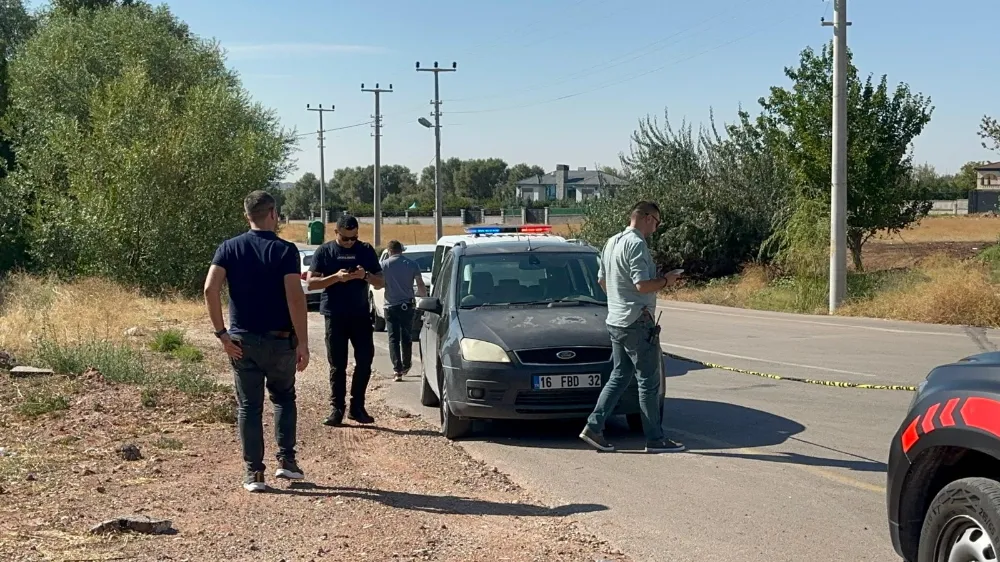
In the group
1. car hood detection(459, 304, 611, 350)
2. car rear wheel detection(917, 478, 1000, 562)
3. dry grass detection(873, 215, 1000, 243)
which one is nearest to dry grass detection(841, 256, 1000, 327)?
car hood detection(459, 304, 611, 350)

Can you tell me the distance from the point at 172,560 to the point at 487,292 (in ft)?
15.8

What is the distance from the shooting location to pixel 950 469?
13.9 feet

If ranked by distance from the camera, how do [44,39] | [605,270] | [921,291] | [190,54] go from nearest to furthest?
1. [605,270]
2. [921,291]
3. [44,39]
4. [190,54]

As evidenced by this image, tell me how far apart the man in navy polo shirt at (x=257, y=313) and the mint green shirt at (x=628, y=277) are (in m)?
2.42

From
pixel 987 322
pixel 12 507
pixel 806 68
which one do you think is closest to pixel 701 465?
pixel 12 507

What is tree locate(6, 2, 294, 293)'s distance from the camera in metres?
29.6

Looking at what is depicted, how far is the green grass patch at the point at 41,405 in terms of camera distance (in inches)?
367

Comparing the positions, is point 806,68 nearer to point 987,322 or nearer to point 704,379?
point 987,322

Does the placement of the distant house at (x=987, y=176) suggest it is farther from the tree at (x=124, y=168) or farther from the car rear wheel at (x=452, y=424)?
the car rear wheel at (x=452, y=424)

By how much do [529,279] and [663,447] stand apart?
2.31 metres

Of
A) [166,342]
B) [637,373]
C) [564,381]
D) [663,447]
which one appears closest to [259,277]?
[564,381]

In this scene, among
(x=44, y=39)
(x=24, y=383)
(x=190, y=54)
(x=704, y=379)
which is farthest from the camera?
(x=190, y=54)

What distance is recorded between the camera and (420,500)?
22.1ft

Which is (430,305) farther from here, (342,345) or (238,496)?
(238,496)
